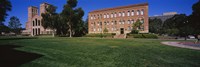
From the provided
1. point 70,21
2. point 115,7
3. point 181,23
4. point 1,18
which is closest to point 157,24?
point 181,23

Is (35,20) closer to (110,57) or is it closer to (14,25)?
(14,25)

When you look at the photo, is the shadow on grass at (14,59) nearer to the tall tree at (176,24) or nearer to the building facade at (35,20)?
the tall tree at (176,24)

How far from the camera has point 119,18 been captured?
50406 millimetres

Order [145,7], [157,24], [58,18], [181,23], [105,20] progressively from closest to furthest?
1. [145,7]
2. [58,18]
3. [105,20]
4. [181,23]
5. [157,24]

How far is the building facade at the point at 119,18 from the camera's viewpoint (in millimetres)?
44656

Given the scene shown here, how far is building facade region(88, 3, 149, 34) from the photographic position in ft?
147

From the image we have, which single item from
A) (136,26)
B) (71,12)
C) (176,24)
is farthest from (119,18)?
(176,24)

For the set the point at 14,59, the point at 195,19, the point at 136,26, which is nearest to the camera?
the point at 14,59

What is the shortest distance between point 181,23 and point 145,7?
4350 cm

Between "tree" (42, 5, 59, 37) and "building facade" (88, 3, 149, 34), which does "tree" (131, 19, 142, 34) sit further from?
"tree" (42, 5, 59, 37)

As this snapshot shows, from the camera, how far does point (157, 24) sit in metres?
95.3

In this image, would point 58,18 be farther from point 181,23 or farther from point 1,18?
point 181,23

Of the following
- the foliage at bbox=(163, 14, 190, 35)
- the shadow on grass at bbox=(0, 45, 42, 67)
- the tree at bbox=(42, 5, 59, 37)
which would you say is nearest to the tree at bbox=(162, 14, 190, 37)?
the foliage at bbox=(163, 14, 190, 35)

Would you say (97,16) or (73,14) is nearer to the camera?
(73,14)
